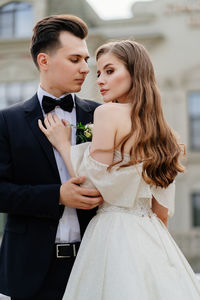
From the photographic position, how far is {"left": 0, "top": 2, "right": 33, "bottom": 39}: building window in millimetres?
16750

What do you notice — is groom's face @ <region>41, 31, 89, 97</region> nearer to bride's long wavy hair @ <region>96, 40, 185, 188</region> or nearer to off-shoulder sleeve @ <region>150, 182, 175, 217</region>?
bride's long wavy hair @ <region>96, 40, 185, 188</region>

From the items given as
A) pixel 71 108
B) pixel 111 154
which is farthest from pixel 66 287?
pixel 71 108

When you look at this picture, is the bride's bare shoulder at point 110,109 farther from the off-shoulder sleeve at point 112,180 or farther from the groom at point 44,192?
the groom at point 44,192

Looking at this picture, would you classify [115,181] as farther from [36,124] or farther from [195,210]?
[195,210]

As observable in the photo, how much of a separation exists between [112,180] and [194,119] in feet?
44.5

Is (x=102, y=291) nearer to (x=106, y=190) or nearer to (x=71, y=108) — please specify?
(x=106, y=190)

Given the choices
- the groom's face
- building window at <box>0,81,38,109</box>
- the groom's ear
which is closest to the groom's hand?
the groom's face

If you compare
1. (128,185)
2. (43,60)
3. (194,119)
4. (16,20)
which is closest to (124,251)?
(128,185)

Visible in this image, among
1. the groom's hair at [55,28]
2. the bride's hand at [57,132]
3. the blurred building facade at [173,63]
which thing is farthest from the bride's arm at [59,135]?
the blurred building facade at [173,63]

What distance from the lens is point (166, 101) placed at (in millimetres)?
16141

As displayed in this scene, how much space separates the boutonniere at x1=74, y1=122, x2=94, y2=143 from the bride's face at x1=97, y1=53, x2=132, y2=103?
183 mm

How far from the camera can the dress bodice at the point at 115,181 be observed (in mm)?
2826

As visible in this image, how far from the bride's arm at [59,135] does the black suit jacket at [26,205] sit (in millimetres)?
54

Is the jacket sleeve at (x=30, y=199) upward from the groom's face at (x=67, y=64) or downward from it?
downward
